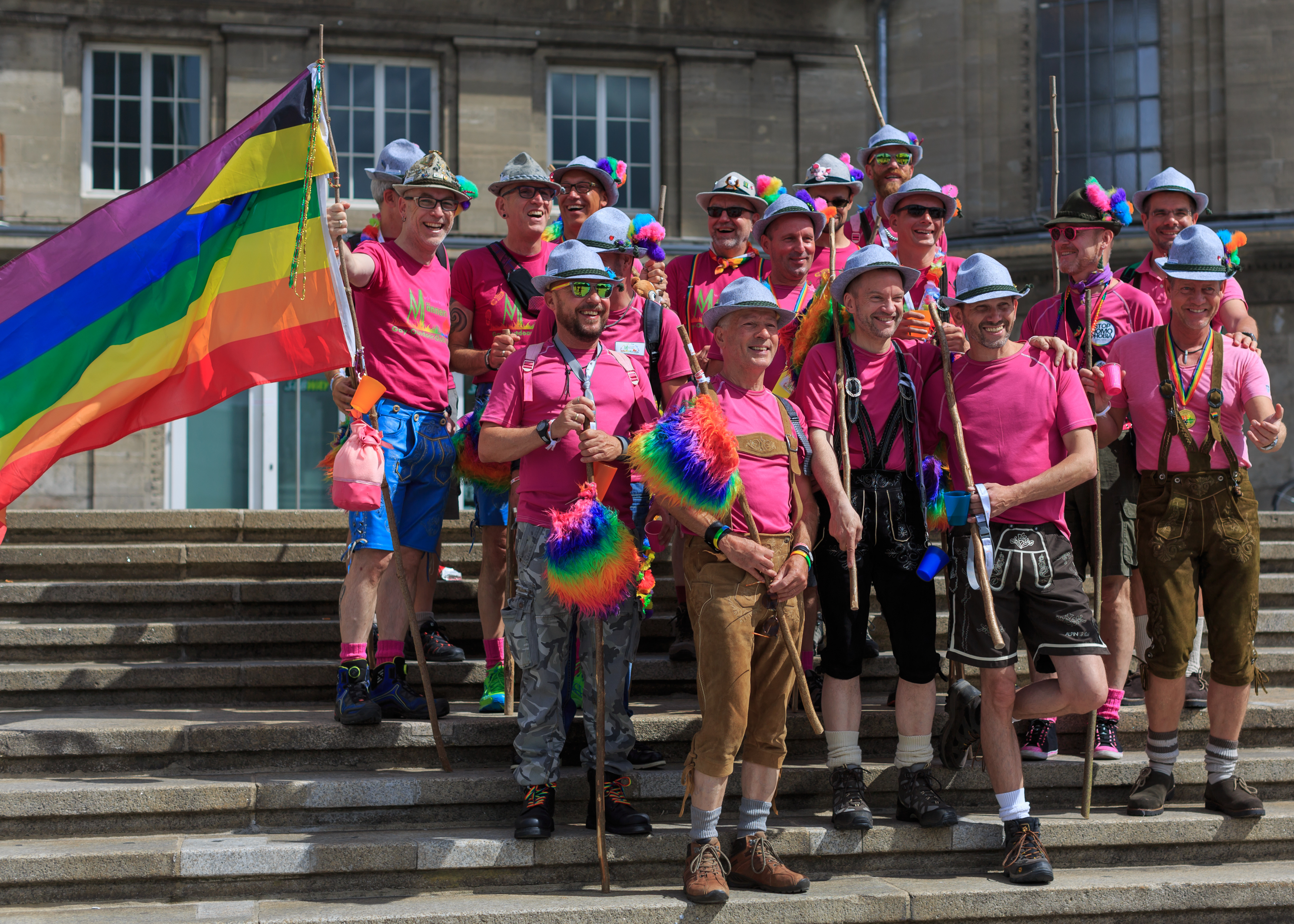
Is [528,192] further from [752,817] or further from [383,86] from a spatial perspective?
[383,86]

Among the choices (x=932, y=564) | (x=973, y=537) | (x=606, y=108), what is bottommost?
(x=932, y=564)

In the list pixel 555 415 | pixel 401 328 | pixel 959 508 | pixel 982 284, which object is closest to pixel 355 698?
pixel 555 415

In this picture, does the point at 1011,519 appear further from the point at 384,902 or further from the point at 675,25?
the point at 675,25

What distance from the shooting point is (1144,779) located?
17.4ft

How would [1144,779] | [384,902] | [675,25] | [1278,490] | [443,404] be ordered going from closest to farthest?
1. [384,902]
2. [1144,779]
3. [443,404]
4. [1278,490]
5. [675,25]

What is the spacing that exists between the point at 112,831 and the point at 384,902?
3.95 ft

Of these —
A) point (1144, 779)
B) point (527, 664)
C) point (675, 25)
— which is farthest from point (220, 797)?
point (675, 25)

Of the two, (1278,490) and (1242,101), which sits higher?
(1242,101)

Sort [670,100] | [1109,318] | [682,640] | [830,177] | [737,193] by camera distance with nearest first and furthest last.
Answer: [1109,318] → [737,193] → [682,640] → [830,177] → [670,100]

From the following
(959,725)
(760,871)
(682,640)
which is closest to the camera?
(760,871)

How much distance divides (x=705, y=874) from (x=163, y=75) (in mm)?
12610

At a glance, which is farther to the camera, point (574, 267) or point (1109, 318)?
point (1109, 318)

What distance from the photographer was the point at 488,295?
589 centimetres

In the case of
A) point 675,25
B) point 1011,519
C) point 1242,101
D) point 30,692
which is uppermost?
point 675,25
